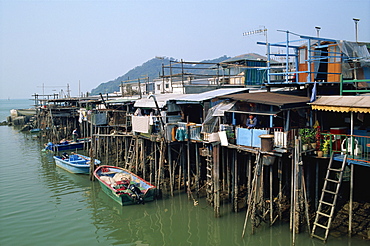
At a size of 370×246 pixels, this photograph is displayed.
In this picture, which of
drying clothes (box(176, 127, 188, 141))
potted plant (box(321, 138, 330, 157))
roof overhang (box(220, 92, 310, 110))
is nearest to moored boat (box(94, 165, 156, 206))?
drying clothes (box(176, 127, 188, 141))

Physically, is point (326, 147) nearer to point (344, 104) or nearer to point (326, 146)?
point (326, 146)

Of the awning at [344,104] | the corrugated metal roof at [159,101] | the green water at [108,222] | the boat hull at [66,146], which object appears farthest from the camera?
the boat hull at [66,146]

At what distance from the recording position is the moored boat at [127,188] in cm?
1719

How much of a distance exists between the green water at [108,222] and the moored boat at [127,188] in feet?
1.55

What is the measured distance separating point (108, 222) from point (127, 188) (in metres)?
2.32

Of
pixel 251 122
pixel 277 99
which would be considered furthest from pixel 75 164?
pixel 277 99

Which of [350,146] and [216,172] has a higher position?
[350,146]

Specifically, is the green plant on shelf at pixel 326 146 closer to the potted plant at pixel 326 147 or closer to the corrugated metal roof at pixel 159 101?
the potted plant at pixel 326 147

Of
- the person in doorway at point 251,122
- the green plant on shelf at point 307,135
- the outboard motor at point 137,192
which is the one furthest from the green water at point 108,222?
the person in doorway at point 251,122

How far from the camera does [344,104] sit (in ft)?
39.9

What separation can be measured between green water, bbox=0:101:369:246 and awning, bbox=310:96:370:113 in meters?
5.03

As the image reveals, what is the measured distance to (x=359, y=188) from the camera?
45.2ft

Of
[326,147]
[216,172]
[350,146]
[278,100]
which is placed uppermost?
[278,100]

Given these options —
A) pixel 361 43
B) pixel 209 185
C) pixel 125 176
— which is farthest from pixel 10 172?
pixel 361 43
